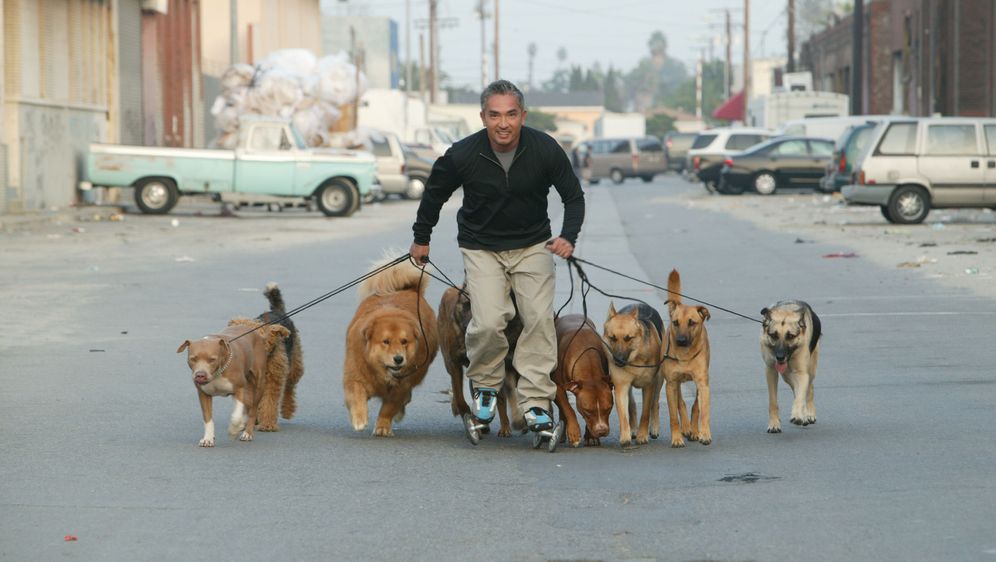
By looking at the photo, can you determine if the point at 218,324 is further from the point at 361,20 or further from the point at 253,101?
the point at 361,20

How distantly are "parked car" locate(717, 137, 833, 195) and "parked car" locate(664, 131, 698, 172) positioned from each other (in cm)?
2466

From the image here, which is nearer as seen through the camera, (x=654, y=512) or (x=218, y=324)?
(x=654, y=512)

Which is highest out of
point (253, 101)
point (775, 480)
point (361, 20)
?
point (361, 20)

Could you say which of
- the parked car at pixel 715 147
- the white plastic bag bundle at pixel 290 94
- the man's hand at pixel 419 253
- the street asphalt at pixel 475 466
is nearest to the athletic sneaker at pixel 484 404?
the street asphalt at pixel 475 466

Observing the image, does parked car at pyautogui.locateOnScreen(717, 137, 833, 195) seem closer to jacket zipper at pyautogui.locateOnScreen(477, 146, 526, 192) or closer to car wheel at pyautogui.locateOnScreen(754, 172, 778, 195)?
car wheel at pyautogui.locateOnScreen(754, 172, 778, 195)

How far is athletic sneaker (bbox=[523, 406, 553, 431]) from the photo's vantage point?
7879 millimetres

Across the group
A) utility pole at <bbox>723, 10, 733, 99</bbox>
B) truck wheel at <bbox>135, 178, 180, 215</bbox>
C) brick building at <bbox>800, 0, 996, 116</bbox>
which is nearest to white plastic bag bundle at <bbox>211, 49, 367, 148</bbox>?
truck wheel at <bbox>135, 178, 180, 215</bbox>

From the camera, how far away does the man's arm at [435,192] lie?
26.7 ft

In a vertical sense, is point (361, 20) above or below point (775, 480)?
above

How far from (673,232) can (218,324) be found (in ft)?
50.8

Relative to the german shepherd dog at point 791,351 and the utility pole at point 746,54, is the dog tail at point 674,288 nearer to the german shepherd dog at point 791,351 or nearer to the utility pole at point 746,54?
the german shepherd dog at point 791,351

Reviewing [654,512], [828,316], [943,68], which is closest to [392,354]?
[654,512]

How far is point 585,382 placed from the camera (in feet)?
26.4

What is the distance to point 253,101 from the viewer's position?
4184 cm
